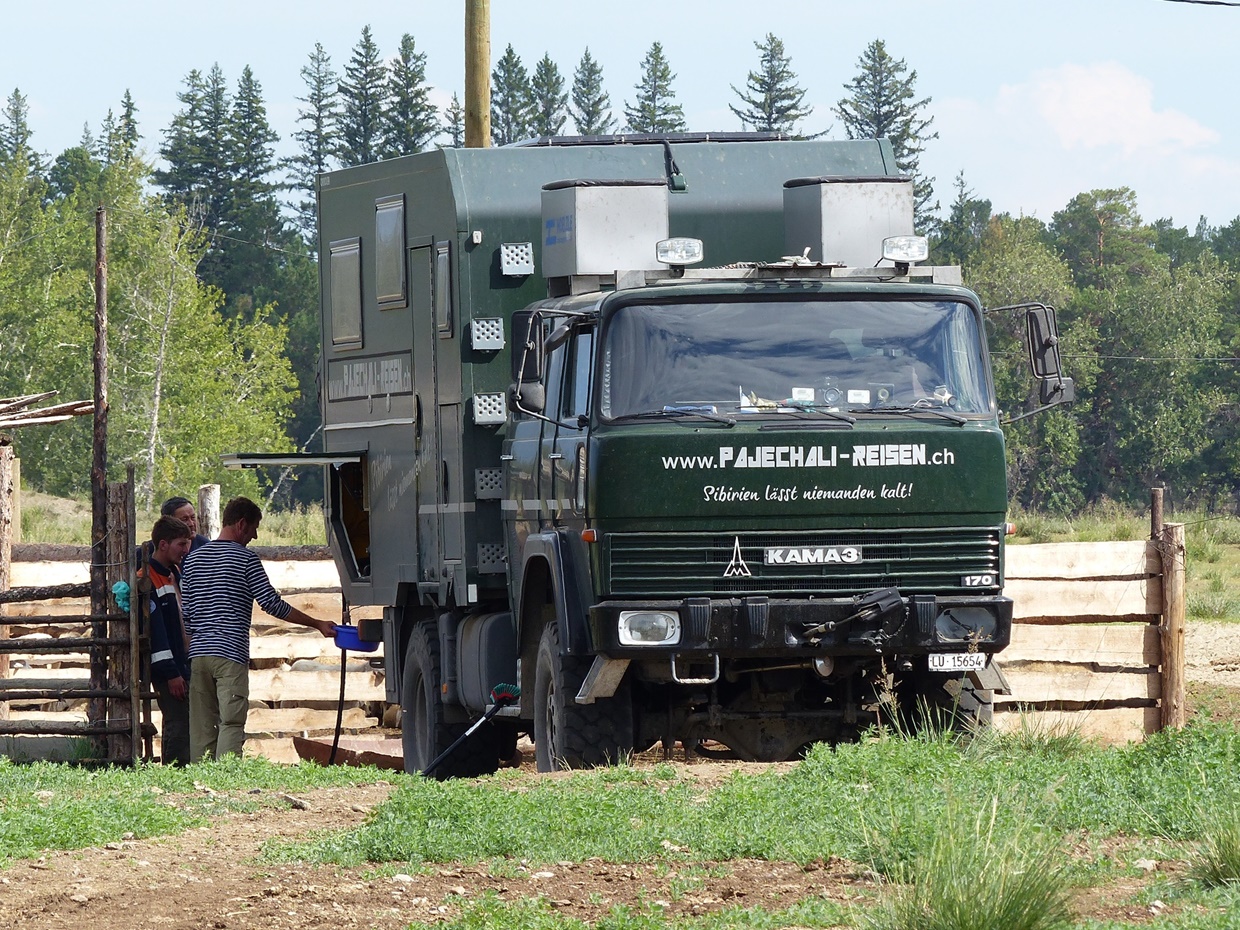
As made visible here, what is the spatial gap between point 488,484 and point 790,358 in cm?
266

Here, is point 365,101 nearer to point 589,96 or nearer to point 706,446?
point 589,96

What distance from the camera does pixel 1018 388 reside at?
6681 cm

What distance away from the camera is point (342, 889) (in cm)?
747

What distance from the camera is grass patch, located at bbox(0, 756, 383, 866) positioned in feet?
29.0

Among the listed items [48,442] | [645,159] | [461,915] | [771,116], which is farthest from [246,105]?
[461,915]

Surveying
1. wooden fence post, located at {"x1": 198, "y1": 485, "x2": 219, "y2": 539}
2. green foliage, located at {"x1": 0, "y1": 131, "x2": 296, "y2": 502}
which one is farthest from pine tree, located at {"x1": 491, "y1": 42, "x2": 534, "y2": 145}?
wooden fence post, located at {"x1": 198, "y1": 485, "x2": 219, "y2": 539}

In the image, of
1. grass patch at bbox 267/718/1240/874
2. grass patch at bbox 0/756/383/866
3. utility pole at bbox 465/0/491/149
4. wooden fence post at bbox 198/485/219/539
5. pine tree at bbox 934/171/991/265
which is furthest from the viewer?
pine tree at bbox 934/171/991/265

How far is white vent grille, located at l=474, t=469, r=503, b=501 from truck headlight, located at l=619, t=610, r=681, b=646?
2287 millimetres

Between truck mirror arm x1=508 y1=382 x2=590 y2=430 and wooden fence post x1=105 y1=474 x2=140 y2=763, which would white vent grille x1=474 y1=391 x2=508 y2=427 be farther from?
wooden fence post x1=105 y1=474 x2=140 y2=763

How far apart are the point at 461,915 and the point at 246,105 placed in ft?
285

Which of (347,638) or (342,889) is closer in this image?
(342,889)

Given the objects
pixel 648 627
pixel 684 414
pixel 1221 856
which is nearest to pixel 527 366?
pixel 684 414

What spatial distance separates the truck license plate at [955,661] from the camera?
1017cm

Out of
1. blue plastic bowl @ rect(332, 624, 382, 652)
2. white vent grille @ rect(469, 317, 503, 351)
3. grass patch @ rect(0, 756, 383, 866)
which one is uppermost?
white vent grille @ rect(469, 317, 503, 351)
